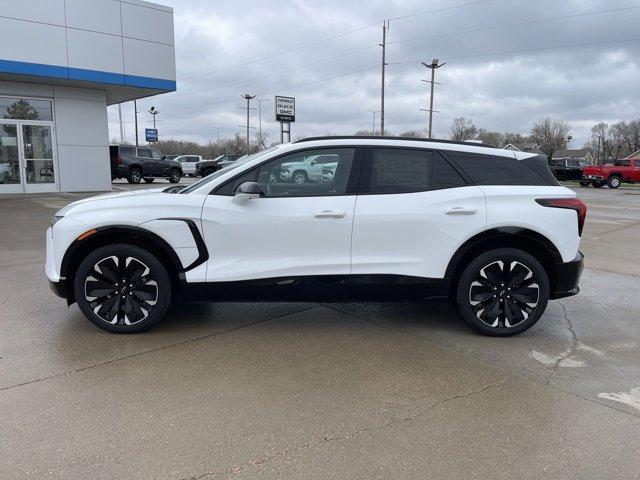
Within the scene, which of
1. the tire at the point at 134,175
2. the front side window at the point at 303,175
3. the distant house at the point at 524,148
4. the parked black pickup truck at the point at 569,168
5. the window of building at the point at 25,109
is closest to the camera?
the front side window at the point at 303,175

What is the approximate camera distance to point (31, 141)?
17.5m

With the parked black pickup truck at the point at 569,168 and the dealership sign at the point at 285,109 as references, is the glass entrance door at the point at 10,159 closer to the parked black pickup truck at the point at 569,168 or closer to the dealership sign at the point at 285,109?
the dealership sign at the point at 285,109

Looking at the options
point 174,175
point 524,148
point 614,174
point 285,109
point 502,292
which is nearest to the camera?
point 502,292

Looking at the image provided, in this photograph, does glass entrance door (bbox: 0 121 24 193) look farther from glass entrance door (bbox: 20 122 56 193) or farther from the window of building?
the window of building

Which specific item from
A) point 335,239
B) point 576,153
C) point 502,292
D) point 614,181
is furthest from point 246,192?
point 576,153

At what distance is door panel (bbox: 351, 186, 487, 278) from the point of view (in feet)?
14.4

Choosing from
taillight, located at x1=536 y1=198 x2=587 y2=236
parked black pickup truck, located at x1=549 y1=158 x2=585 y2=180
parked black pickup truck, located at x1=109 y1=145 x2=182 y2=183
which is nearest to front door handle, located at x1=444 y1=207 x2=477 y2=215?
taillight, located at x1=536 y1=198 x2=587 y2=236

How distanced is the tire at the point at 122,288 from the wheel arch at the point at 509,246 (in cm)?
251

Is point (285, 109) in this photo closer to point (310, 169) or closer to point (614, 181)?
point (310, 169)

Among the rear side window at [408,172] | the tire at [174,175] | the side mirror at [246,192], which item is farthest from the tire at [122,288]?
the tire at [174,175]

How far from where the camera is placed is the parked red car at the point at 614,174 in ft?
106

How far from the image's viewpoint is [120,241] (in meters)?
4.46

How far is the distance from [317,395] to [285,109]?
74.7 ft

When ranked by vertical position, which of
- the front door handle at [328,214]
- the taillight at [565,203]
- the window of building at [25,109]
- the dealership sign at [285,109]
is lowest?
the front door handle at [328,214]
